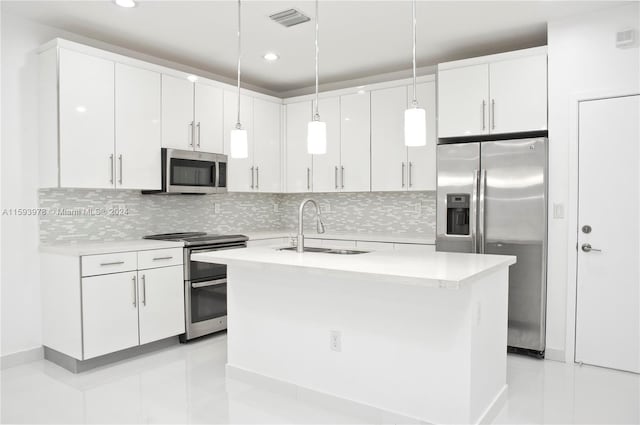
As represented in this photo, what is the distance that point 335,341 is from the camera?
9.14 feet

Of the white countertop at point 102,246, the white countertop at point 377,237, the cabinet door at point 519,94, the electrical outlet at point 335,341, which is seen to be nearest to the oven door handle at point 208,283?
the white countertop at point 102,246

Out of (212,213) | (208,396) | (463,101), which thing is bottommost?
(208,396)

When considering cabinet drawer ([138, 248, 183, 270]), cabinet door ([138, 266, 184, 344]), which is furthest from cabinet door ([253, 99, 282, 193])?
cabinet door ([138, 266, 184, 344])

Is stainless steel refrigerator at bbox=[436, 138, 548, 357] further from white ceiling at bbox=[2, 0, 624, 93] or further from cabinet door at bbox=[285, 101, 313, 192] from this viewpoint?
cabinet door at bbox=[285, 101, 313, 192]

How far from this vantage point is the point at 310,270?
2.48 m

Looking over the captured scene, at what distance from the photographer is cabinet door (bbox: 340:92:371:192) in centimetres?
496

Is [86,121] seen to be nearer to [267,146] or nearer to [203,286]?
[203,286]

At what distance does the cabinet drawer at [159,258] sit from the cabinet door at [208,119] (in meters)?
1.09

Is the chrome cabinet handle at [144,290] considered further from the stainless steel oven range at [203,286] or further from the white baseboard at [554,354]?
the white baseboard at [554,354]

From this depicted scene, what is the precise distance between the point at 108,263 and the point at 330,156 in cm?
264

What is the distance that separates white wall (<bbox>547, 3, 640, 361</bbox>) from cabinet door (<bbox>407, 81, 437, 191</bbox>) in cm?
112

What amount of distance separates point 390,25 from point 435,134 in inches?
47.8

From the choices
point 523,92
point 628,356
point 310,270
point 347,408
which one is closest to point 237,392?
point 347,408

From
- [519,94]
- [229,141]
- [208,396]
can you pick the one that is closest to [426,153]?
[519,94]
